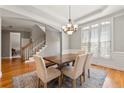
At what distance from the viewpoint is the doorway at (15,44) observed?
800cm

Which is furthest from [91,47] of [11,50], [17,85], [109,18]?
[11,50]

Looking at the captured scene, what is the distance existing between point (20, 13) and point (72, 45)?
3793mm

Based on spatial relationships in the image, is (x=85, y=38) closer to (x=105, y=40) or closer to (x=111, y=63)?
(x=105, y=40)

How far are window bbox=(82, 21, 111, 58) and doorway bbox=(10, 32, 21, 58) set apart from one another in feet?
19.9

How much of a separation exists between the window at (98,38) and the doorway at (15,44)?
607cm

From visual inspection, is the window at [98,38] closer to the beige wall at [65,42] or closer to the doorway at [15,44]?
the beige wall at [65,42]

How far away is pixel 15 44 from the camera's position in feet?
27.7

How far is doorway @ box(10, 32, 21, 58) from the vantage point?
7995 mm

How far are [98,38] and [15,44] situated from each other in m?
7.13

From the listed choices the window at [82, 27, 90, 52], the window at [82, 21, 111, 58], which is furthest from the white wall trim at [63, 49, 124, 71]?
the window at [82, 27, 90, 52]

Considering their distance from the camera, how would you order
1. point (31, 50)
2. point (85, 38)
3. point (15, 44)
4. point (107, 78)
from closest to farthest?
point (107, 78) < point (85, 38) < point (31, 50) < point (15, 44)

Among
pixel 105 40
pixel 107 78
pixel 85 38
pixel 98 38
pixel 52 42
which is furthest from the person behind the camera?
pixel 52 42

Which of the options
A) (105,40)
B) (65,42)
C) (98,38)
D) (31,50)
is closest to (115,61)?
(105,40)

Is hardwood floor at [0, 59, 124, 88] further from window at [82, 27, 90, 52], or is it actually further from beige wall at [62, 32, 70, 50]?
beige wall at [62, 32, 70, 50]
